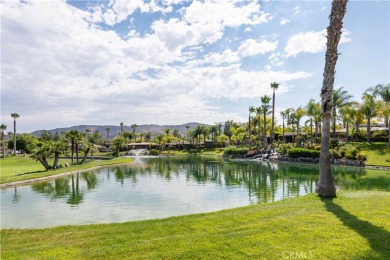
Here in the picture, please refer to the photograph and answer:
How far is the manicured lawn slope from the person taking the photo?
7.88 m

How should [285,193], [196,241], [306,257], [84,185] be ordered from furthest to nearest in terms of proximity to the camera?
[84,185] < [285,193] < [196,241] < [306,257]

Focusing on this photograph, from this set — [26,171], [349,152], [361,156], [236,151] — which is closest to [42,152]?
[26,171]

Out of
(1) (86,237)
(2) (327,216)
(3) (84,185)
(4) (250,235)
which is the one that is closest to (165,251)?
(4) (250,235)

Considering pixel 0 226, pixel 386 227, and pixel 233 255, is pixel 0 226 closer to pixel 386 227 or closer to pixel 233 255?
pixel 233 255

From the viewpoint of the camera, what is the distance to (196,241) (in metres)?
9.01

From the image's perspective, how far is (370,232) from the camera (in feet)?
29.2

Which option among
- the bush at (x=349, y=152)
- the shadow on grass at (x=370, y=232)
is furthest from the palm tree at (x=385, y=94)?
the shadow on grass at (x=370, y=232)

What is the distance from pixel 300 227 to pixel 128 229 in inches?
256

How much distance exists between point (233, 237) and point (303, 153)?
5111cm

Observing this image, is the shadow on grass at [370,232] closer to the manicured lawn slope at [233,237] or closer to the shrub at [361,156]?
the manicured lawn slope at [233,237]

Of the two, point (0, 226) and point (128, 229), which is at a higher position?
point (128, 229)

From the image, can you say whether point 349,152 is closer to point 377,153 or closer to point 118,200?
point 377,153

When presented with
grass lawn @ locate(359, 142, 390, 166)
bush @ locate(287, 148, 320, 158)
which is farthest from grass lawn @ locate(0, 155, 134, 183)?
grass lawn @ locate(359, 142, 390, 166)

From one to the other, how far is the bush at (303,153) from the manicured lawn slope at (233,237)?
4309cm
